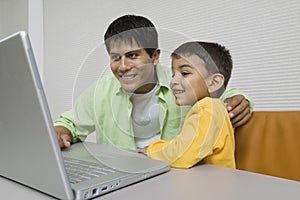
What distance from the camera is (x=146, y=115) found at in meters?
0.69

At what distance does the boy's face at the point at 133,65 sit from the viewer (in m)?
0.61

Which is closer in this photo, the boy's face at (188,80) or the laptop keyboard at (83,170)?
the laptop keyboard at (83,170)

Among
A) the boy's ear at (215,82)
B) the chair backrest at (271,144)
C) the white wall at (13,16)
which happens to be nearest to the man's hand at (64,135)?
the boy's ear at (215,82)

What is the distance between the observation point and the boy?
601 mm

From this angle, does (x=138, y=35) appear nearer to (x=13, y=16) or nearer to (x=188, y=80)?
(x=188, y=80)

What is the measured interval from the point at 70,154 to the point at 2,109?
0.95ft

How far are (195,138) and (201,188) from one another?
0.16m

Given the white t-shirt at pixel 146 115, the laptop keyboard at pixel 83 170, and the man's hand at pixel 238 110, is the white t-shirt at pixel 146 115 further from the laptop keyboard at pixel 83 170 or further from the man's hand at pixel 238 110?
the man's hand at pixel 238 110

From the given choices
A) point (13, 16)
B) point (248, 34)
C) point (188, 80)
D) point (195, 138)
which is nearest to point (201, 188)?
point (195, 138)

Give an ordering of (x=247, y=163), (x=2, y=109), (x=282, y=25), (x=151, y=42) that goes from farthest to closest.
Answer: (x=282, y=25) < (x=247, y=163) < (x=151, y=42) < (x=2, y=109)

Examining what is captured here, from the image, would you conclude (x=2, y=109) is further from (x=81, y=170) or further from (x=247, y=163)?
(x=247, y=163)

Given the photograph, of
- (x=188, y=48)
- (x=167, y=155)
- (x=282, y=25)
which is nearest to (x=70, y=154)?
(x=167, y=155)

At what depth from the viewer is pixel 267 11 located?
1294mm

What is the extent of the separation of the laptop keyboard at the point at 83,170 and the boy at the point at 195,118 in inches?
6.6
